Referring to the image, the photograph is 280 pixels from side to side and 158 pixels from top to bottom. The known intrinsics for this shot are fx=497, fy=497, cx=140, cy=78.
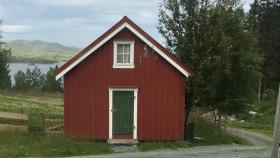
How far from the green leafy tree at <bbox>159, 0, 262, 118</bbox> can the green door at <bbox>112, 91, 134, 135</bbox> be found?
313 centimetres

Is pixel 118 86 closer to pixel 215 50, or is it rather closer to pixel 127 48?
pixel 127 48

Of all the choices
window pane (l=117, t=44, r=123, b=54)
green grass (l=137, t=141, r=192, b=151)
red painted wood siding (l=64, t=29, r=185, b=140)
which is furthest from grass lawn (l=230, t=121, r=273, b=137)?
window pane (l=117, t=44, r=123, b=54)

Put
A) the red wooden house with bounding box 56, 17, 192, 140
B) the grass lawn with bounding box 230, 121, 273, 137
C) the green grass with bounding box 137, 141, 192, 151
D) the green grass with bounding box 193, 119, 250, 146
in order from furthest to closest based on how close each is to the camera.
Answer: the grass lawn with bounding box 230, 121, 273, 137
the green grass with bounding box 193, 119, 250, 146
the red wooden house with bounding box 56, 17, 192, 140
the green grass with bounding box 137, 141, 192, 151

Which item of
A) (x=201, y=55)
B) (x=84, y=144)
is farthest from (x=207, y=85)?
(x=84, y=144)

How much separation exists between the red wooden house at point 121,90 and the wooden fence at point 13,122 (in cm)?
194

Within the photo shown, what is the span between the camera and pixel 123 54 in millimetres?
21938

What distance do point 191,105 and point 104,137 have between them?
5223mm

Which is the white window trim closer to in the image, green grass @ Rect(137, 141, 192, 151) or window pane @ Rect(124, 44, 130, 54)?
window pane @ Rect(124, 44, 130, 54)

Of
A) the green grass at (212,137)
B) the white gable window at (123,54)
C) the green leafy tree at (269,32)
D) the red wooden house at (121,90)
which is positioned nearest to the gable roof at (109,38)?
the red wooden house at (121,90)

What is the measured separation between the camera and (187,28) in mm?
25109

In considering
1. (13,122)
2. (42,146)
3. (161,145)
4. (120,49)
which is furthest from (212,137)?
(13,122)

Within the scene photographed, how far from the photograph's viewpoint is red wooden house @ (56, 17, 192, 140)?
21.9m

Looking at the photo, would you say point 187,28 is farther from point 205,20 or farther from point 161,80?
point 161,80

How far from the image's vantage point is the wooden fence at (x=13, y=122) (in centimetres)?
2183
